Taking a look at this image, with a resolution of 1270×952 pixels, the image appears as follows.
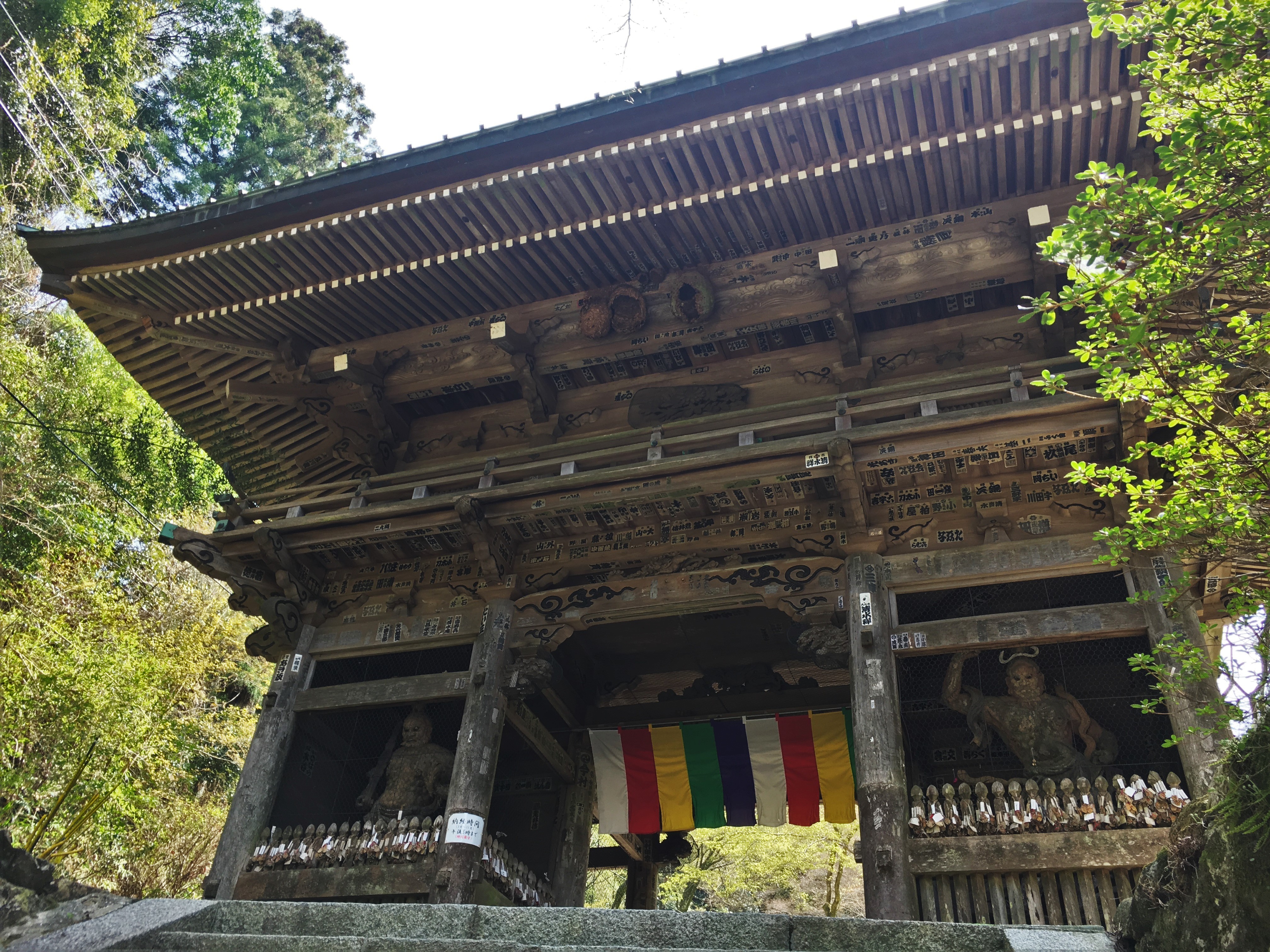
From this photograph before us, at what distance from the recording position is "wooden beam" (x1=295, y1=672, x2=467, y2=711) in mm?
→ 9609

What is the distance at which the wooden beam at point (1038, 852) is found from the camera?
6.79 metres

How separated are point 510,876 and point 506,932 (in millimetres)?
5228

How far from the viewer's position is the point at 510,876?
9.54m

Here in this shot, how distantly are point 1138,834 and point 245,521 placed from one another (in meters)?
9.06

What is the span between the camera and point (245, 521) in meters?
10.6

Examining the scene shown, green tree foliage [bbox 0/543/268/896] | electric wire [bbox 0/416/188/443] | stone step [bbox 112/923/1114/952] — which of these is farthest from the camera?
electric wire [bbox 0/416/188/443]

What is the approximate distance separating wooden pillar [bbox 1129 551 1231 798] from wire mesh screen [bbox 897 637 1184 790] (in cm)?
88

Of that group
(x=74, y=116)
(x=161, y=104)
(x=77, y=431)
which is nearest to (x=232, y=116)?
(x=161, y=104)

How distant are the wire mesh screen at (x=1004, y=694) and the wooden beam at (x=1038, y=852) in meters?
1.68

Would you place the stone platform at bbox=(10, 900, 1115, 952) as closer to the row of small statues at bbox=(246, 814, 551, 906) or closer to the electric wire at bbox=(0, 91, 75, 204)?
the row of small statues at bbox=(246, 814, 551, 906)

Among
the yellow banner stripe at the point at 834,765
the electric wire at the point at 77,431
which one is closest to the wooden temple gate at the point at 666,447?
the yellow banner stripe at the point at 834,765

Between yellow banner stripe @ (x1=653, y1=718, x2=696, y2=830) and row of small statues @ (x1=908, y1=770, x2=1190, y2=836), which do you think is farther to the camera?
yellow banner stripe @ (x1=653, y1=718, x2=696, y2=830)

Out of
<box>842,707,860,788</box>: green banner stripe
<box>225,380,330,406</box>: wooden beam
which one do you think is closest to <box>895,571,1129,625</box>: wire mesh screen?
<box>842,707,860,788</box>: green banner stripe

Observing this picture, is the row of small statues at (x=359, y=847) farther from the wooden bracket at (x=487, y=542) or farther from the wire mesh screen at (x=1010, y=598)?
the wire mesh screen at (x=1010, y=598)
